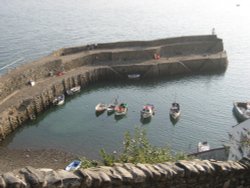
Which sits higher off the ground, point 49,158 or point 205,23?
point 205,23

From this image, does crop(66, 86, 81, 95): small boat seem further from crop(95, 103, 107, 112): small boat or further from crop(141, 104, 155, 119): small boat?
crop(141, 104, 155, 119): small boat

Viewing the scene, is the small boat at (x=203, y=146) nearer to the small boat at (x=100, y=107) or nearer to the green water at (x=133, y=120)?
the green water at (x=133, y=120)

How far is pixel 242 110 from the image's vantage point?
4662cm

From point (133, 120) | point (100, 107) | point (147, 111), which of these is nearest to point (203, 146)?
point (147, 111)

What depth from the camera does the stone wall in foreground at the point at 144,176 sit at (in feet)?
22.9

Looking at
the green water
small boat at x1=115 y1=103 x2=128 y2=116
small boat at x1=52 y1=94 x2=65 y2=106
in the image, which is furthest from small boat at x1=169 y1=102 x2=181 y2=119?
small boat at x1=52 y1=94 x2=65 y2=106

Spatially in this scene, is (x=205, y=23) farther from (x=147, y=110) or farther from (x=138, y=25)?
(x=147, y=110)

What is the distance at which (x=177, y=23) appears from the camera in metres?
97.9

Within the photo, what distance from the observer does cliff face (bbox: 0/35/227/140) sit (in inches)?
1805

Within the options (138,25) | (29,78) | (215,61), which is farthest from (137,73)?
(138,25)

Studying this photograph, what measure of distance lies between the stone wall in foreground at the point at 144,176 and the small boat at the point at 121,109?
1446 inches

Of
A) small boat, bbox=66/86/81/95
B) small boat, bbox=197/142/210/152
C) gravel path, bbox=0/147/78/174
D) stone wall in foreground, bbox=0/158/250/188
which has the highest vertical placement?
stone wall in foreground, bbox=0/158/250/188

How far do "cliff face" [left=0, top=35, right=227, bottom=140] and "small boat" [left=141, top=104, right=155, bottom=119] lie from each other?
41.0 feet

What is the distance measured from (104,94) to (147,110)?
33.8 ft
